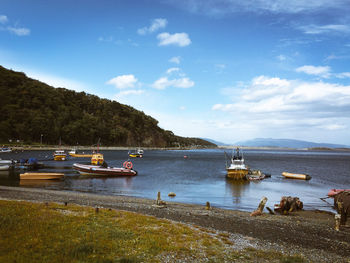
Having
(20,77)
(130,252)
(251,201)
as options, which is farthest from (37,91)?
(130,252)

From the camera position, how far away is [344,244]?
14.7 meters

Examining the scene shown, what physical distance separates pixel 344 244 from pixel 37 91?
191m

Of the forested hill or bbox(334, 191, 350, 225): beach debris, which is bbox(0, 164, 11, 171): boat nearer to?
bbox(334, 191, 350, 225): beach debris

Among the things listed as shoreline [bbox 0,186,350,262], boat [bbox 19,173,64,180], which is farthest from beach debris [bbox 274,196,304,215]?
boat [bbox 19,173,64,180]

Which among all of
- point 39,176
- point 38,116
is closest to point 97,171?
point 39,176

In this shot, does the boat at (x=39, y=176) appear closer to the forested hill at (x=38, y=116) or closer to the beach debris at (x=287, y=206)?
the beach debris at (x=287, y=206)

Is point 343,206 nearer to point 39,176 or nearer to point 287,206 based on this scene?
point 287,206

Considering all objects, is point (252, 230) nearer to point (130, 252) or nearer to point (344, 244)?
point (344, 244)

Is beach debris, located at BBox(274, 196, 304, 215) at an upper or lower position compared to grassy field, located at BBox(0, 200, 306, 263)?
lower

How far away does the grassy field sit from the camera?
9.59m

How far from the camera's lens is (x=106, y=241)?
11.4 metres

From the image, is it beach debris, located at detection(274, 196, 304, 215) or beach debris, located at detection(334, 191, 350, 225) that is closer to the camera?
beach debris, located at detection(334, 191, 350, 225)

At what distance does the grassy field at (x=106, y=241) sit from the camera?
377 inches

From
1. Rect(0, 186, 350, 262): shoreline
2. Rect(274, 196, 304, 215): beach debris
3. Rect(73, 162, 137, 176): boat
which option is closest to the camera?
Rect(0, 186, 350, 262): shoreline
